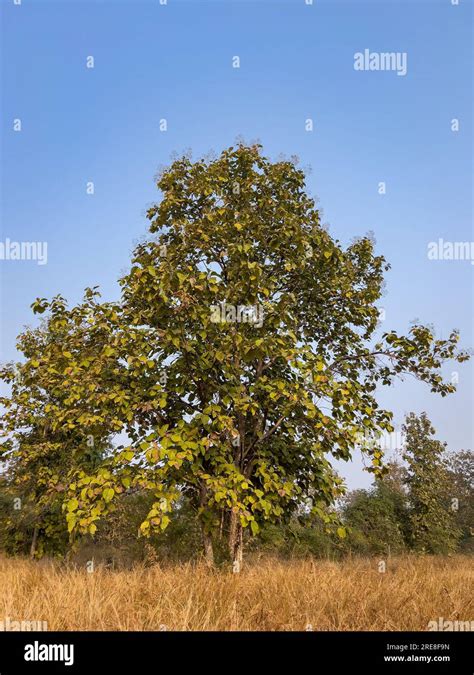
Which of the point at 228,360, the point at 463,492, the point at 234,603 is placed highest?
the point at 228,360

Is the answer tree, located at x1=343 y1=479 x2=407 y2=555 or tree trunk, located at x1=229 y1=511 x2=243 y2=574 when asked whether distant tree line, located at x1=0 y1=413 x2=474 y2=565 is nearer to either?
tree, located at x1=343 y1=479 x2=407 y2=555

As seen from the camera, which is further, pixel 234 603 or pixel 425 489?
pixel 425 489

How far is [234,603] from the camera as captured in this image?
5629mm

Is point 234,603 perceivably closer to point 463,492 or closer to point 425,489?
point 425,489

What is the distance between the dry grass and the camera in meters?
5.39

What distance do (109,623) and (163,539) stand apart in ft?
56.7

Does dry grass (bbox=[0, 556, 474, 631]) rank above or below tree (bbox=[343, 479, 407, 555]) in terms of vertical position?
above

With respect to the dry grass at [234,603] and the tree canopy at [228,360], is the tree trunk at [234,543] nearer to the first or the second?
the tree canopy at [228,360]

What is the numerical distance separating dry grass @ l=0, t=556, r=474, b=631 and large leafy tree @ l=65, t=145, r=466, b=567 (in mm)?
1421

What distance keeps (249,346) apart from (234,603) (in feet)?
13.7

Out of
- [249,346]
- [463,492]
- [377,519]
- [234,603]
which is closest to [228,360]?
[249,346]

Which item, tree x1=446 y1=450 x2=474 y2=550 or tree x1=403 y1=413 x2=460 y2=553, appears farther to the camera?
tree x1=446 y1=450 x2=474 y2=550

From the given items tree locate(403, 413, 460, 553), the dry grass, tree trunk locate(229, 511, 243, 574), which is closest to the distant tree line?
tree locate(403, 413, 460, 553)

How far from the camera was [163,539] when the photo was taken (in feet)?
70.4
